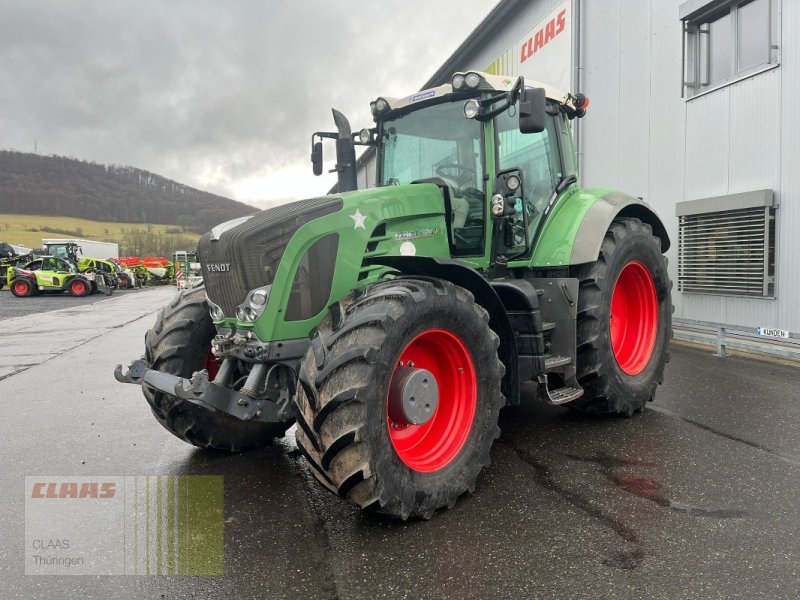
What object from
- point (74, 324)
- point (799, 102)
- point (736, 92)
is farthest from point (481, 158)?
point (74, 324)

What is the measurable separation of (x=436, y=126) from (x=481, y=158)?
0.46m

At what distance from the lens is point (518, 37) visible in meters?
13.3

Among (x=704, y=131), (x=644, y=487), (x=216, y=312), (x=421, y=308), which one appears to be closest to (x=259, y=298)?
(x=216, y=312)

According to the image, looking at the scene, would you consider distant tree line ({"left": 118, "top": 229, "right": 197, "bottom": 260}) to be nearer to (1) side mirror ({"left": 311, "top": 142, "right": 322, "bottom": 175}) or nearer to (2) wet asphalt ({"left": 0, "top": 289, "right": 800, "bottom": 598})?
(1) side mirror ({"left": 311, "top": 142, "right": 322, "bottom": 175})

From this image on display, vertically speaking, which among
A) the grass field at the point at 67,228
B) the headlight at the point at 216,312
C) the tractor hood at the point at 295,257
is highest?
the grass field at the point at 67,228

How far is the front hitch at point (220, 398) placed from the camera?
2861 millimetres

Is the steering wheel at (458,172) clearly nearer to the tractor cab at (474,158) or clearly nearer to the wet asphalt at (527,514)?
the tractor cab at (474,158)

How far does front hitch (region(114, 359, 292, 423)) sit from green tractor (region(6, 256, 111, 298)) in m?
28.3

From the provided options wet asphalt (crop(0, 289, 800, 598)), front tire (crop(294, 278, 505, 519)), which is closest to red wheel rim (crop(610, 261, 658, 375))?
wet asphalt (crop(0, 289, 800, 598))

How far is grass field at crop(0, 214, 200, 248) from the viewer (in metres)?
72.9

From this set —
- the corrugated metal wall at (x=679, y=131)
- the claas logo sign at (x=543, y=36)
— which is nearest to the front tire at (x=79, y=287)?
the claas logo sign at (x=543, y=36)

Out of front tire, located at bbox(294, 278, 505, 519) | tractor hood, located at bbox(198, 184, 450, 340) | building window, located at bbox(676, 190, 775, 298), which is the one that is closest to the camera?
front tire, located at bbox(294, 278, 505, 519)

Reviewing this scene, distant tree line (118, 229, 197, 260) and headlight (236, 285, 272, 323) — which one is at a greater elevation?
distant tree line (118, 229, 197, 260)

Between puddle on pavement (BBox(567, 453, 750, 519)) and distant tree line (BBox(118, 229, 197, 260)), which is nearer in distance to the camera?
puddle on pavement (BBox(567, 453, 750, 519))
